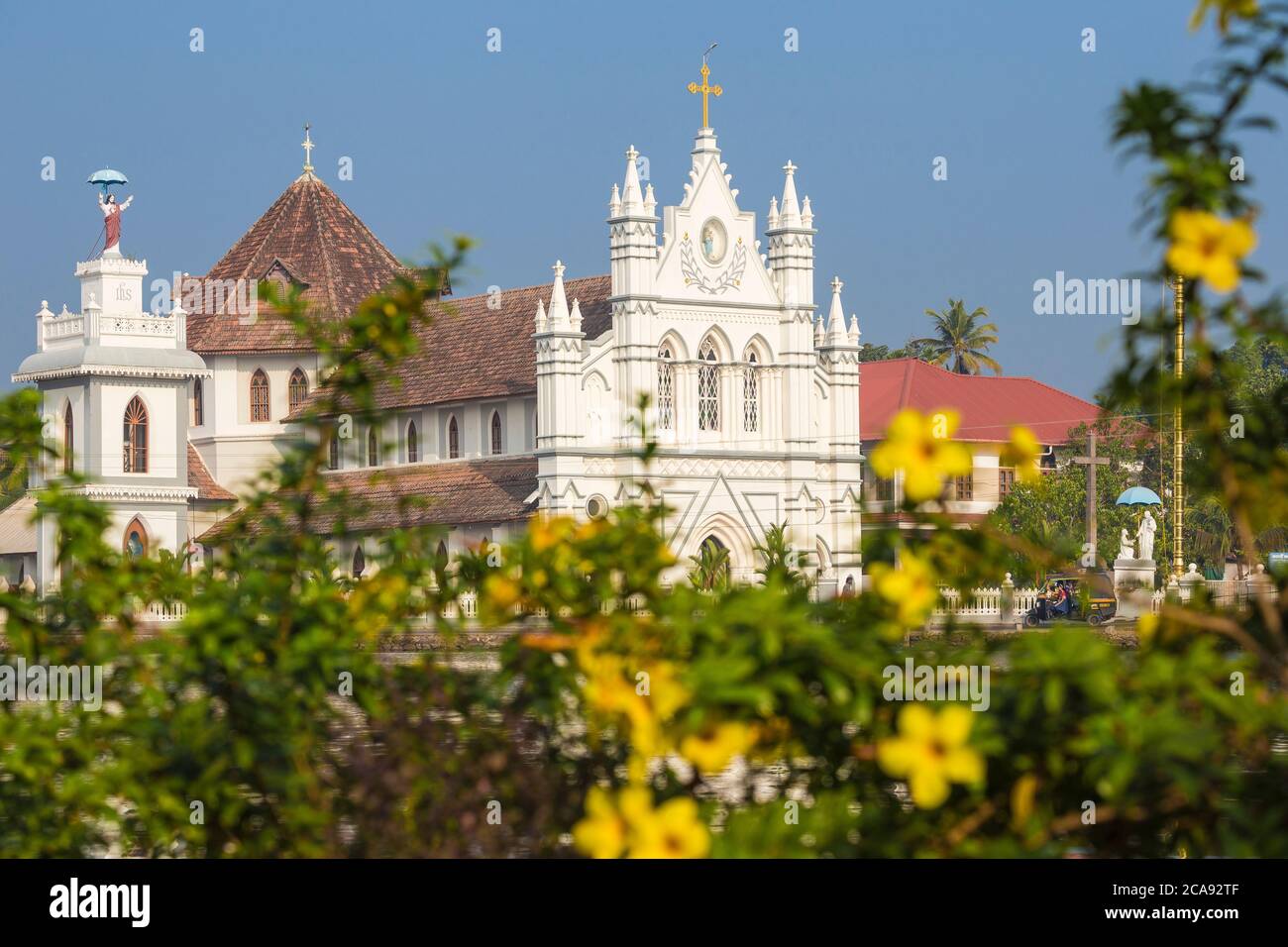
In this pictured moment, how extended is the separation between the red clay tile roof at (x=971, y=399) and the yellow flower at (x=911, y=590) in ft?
257

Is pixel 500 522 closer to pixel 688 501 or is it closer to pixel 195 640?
pixel 688 501

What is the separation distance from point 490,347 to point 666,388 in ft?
24.3

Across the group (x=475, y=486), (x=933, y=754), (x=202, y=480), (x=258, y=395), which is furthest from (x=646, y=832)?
(x=258, y=395)

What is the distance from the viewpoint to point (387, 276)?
255 ft

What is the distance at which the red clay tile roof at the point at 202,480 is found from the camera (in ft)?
222

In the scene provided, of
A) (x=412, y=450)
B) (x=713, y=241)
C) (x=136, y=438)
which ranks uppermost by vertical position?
(x=713, y=241)

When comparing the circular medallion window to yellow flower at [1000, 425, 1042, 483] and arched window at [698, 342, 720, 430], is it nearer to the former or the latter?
arched window at [698, 342, 720, 430]

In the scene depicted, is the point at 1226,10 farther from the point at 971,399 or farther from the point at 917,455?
the point at 971,399

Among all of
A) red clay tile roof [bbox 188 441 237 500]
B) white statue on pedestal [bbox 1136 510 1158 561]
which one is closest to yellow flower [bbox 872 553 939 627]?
white statue on pedestal [bbox 1136 510 1158 561]

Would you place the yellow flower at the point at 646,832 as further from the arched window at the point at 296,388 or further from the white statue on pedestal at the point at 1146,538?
the arched window at the point at 296,388

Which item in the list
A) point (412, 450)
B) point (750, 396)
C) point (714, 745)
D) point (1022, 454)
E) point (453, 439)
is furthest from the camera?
point (412, 450)

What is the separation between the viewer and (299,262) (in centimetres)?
7506

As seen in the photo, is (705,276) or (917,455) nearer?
(917,455)

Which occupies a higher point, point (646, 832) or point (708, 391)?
point (708, 391)
